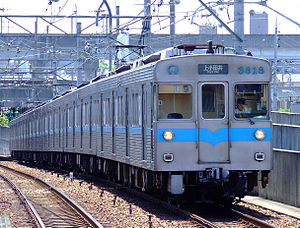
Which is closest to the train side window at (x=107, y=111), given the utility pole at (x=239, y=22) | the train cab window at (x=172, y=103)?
the utility pole at (x=239, y=22)

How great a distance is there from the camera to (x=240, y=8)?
16.1m

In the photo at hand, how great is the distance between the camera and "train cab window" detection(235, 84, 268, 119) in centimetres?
1255

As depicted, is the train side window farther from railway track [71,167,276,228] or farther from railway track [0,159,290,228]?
railway track [71,167,276,228]

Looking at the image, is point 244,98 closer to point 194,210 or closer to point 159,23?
point 194,210

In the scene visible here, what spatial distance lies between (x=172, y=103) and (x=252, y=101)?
4.82ft

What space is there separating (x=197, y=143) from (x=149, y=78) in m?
1.51

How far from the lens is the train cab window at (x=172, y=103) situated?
40.7 ft

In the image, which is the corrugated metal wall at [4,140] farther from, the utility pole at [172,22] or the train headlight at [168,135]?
the train headlight at [168,135]

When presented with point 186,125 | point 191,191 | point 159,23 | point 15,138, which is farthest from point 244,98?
point 15,138

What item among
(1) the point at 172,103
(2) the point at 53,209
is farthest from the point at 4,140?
(1) the point at 172,103

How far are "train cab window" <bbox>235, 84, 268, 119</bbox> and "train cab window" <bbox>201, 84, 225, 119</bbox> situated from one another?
0.89ft

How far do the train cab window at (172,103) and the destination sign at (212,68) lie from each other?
15.1 inches

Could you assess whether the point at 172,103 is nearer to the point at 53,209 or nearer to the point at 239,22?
the point at 53,209

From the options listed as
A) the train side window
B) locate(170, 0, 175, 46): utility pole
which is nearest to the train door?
the train side window
